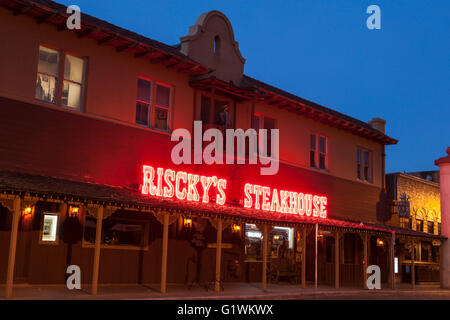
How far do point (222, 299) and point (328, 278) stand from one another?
10.6m

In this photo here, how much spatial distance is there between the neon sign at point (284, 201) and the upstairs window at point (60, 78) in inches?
317

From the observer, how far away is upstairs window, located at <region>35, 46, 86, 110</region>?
1770 centimetres

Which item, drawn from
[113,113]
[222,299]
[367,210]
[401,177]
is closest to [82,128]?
[113,113]

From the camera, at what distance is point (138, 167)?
19.8 metres

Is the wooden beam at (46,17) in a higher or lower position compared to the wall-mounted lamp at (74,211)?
higher

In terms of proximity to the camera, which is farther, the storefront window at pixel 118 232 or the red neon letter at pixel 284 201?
the red neon letter at pixel 284 201

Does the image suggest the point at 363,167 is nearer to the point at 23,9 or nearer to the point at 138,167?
the point at 138,167

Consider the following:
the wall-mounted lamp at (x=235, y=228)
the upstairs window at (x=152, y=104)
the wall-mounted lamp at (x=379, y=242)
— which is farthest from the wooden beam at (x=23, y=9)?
the wall-mounted lamp at (x=379, y=242)

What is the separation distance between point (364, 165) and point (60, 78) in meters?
18.5

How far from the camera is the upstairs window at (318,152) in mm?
27797

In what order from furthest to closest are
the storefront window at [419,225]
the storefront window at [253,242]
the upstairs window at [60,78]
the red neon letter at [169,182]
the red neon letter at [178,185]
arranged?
the storefront window at [419,225] < the storefront window at [253,242] < the red neon letter at [178,185] < the red neon letter at [169,182] < the upstairs window at [60,78]

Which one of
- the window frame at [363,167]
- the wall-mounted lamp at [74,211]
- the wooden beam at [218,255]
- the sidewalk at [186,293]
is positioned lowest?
the sidewalk at [186,293]

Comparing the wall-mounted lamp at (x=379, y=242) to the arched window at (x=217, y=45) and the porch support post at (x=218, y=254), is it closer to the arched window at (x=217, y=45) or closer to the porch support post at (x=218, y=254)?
the porch support post at (x=218, y=254)

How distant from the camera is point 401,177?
32.2 m
